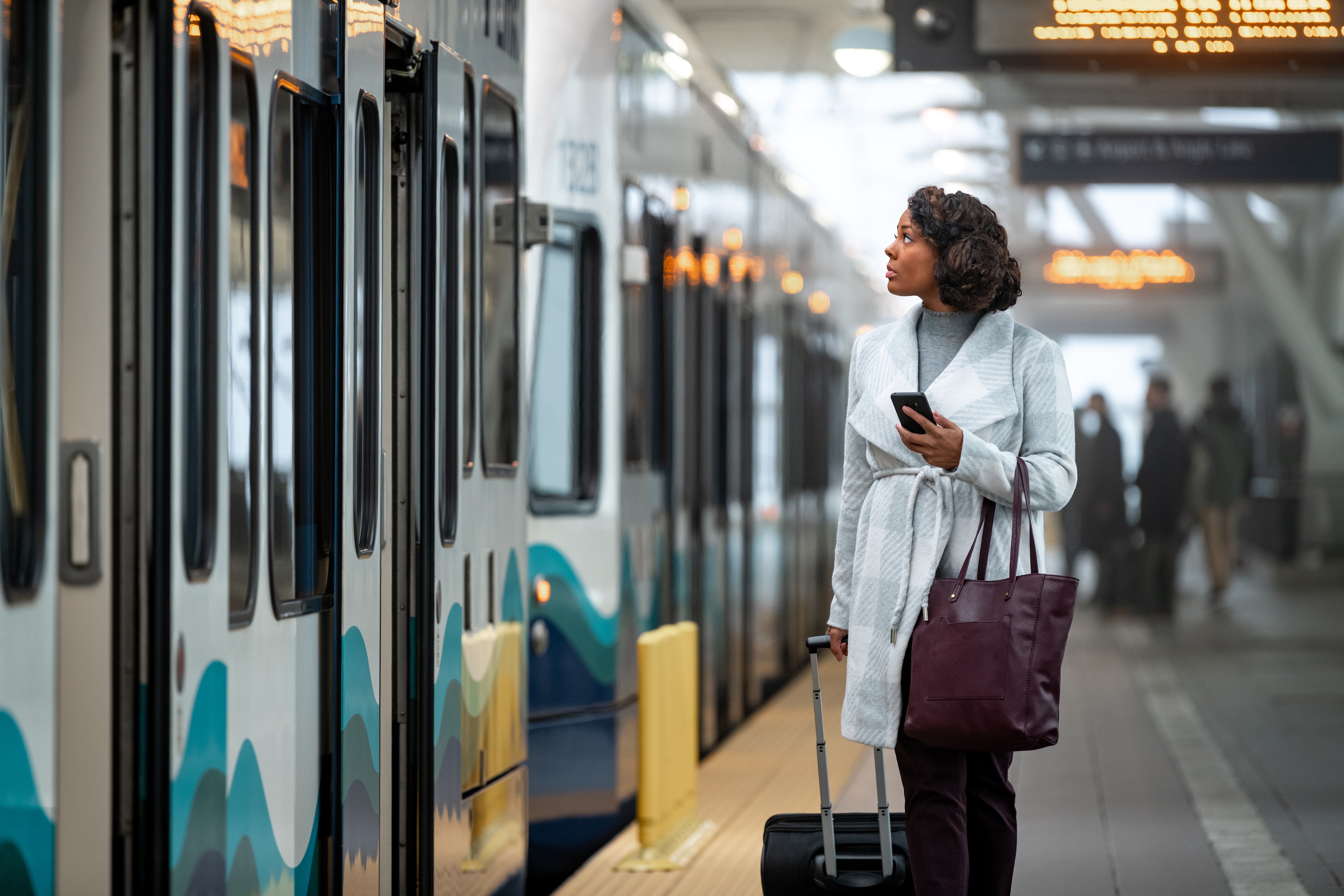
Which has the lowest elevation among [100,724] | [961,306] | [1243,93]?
[100,724]

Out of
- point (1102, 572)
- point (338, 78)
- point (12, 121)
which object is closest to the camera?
point (12, 121)

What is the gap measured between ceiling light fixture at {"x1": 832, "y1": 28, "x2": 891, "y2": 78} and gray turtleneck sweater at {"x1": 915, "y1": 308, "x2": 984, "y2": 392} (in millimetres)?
7735

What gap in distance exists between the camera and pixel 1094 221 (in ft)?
55.4

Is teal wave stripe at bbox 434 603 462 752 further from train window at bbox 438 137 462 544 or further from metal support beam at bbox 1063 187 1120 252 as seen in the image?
metal support beam at bbox 1063 187 1120 252

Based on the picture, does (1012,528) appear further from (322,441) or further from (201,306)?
(201,306)

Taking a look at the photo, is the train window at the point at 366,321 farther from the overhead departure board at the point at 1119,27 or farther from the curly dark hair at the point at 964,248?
the overhead departure board at the point at 1119,27

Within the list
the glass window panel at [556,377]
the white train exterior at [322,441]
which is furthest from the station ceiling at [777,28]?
the glass window panel at [556,377]

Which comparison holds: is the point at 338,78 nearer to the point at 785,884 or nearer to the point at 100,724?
the point at 100,724

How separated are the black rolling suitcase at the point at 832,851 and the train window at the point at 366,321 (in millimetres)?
1037

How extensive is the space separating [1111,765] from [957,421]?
4849 millimetres

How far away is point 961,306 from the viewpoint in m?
3.67

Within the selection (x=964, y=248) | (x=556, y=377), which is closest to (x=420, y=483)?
(x=964, y=248)

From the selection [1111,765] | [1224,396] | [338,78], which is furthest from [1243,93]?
[338,78]

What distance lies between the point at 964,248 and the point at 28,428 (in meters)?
1.97
